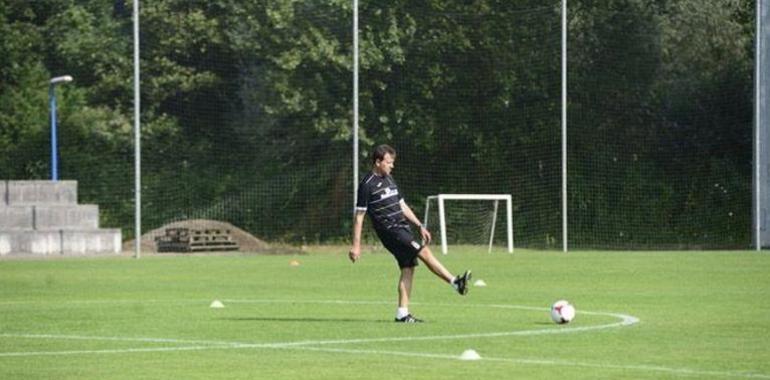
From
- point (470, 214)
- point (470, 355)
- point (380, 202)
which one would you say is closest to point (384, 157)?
point (380, 202)

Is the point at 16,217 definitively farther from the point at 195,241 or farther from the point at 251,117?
the point at 251,117

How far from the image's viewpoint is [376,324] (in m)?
16.8

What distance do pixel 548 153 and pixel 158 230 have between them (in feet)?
33.0

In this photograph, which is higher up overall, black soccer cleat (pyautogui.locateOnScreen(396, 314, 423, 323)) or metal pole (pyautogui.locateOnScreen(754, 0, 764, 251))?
metal pole (pyautogui.locateOnScreen(754, 0, 764, 251))

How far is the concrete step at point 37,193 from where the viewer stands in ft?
123

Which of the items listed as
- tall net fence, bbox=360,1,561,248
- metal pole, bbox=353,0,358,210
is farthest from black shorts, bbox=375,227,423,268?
tall net fence, bbox=360,1,561,248

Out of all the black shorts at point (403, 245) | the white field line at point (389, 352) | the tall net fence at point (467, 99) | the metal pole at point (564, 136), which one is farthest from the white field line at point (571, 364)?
the tall net fence at point (467, 99)

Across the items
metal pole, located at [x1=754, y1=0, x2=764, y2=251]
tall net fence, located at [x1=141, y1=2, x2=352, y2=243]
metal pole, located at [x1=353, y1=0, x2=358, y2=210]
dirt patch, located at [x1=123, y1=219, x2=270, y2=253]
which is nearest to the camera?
metal pole, located at [x1=754, y1=0, x2=764, y2=251]

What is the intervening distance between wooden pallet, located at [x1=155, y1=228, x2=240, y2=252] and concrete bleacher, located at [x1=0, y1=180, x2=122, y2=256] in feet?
7.60

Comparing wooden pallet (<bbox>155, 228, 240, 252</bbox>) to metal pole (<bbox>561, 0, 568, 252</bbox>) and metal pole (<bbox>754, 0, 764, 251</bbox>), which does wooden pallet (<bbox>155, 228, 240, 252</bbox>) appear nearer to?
metal pole (<bbox>561, 0, 568, 252</bbox>)

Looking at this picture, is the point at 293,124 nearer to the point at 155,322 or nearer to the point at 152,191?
the point at 152,191

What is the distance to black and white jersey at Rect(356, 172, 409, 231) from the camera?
17625mm

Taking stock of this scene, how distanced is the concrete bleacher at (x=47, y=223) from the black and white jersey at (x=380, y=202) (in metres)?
20.8

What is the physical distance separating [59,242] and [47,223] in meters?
0.67
